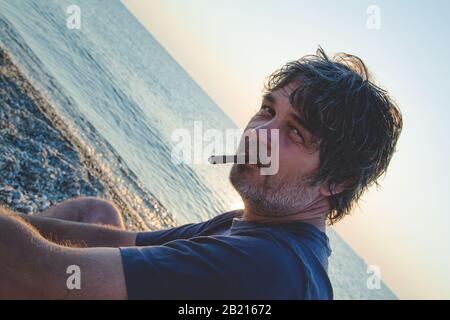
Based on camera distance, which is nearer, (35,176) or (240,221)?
(240,221)

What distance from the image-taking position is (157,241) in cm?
351

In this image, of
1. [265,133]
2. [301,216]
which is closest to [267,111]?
[265,133]

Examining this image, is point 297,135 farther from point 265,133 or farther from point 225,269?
point 225,269

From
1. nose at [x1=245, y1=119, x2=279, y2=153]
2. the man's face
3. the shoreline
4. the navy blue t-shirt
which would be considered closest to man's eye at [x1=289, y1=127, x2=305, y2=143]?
the man's face

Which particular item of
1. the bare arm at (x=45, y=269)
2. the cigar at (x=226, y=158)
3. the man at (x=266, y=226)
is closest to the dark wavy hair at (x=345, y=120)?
the man at (x=266, y=226)

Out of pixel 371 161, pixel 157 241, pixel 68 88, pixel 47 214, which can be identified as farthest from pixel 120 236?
pixel 68 88

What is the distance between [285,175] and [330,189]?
16.9 inches

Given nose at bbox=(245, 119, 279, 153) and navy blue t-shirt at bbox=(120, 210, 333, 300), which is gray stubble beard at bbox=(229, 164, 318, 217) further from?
navy blue t-shirt at bbox=(120, 210, 333, 300)

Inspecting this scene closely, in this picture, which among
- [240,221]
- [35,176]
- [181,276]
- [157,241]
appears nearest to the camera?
[181,276]

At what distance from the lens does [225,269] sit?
1.92 m

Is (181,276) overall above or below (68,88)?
below

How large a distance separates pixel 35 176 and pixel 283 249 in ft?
19.5
